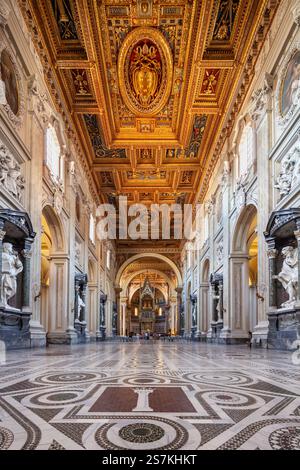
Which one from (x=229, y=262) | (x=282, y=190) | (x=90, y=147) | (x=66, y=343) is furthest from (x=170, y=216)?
(x=282, y=190)

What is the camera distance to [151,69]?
13.3m

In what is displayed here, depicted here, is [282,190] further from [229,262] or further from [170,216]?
[170,216]

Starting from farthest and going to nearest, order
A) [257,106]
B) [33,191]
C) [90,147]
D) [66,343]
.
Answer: [90,147] → [66,343] → [257,106] → [33,191]

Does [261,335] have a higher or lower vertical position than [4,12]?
lower

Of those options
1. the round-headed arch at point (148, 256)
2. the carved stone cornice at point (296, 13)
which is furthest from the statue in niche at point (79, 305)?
the round-headed arch at point (148, 256)

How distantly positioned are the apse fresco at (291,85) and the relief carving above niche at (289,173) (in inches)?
46.6

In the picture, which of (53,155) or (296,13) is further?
(53,155)

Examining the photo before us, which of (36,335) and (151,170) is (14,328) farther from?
(151,170)

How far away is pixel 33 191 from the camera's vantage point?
10320 millimetres

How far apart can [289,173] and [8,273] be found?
6.61m

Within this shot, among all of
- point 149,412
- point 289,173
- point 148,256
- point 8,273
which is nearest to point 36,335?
point 8,273

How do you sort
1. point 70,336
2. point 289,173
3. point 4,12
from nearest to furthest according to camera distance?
point 4,12, point 289,173, point 70,336

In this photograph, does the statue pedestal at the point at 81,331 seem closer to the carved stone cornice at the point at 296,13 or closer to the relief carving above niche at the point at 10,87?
the relief carving above niche at the point at 10,87

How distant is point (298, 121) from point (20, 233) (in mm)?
6540
